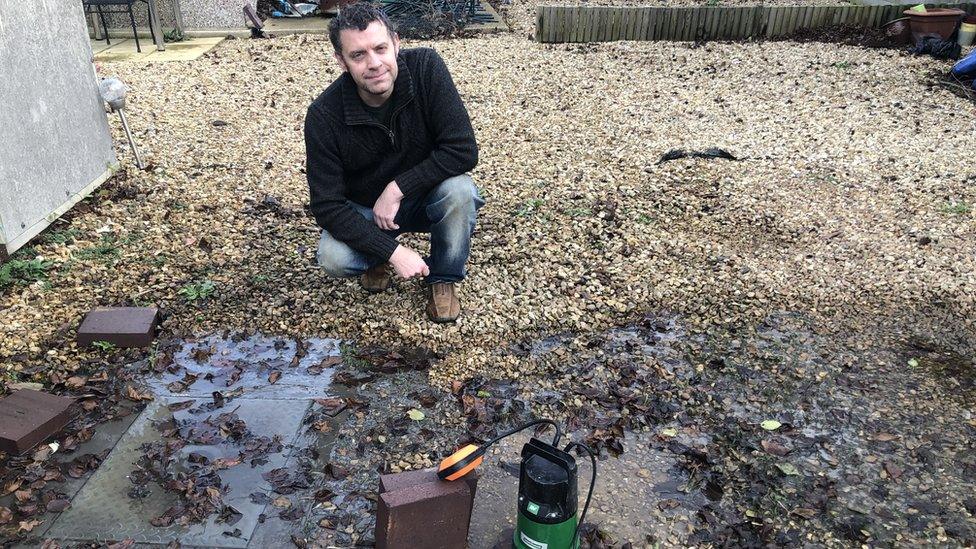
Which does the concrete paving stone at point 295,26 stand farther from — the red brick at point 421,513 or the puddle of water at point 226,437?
the red brick at point 421,513

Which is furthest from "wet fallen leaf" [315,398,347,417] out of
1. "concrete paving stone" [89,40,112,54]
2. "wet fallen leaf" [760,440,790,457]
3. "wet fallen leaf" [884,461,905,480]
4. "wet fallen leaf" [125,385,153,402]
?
"concrete paving stone" [89,40,112,54]

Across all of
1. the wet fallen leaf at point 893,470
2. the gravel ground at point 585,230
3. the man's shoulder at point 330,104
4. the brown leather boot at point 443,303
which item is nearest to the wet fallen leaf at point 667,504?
the gravel ground at point 585,230

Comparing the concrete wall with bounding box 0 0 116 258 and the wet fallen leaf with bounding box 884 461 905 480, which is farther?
the concrete wall with bounding box 0 0 116 258

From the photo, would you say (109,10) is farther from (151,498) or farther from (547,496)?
(547,496)

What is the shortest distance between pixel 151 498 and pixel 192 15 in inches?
344

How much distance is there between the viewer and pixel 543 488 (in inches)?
85.4

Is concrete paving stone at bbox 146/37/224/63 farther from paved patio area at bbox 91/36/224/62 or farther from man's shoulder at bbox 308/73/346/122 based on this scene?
man's shoulder at bbox 308/73/346/122

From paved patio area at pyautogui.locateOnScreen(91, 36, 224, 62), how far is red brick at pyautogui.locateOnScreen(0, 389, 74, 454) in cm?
635

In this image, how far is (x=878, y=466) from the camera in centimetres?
288

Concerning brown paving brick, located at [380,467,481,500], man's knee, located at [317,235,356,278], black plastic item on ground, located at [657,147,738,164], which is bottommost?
black plastic item on ground, located at [657,147,738,164]

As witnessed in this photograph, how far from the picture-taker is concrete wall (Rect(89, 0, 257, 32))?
31.7ft

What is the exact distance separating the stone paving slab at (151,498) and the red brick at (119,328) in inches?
21.1

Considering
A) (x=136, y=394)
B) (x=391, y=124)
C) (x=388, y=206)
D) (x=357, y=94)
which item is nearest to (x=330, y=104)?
(x=357, y=94)

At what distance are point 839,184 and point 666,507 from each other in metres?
3.69
